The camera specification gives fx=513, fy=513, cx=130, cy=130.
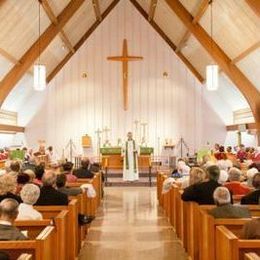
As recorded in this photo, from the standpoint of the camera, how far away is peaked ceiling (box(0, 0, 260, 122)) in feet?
35.7

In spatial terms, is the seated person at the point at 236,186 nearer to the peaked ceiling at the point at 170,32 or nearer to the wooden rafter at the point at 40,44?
the peaked ceiling at the point at 170,32

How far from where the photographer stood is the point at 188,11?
12.7 metres

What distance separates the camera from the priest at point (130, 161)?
1397 cm

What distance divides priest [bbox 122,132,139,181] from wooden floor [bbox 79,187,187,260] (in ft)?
11.8

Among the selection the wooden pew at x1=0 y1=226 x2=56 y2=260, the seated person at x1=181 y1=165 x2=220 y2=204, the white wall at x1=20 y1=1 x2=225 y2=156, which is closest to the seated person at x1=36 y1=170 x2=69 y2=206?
the seated person at x1=181 y1=165 x2=220 y2=204

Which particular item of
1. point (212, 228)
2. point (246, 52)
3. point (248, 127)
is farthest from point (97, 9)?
point (212, 228)

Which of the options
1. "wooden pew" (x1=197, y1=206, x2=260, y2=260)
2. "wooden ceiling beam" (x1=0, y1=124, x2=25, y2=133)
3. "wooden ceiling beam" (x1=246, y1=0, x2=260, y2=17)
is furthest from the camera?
"wooden ceiling beam" (x1=0, y1=124, x2=25, y2=133)

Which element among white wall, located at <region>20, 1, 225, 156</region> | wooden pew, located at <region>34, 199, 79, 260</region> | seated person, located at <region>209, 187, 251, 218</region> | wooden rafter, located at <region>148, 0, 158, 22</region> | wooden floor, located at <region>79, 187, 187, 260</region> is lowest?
wooden floor, located at <region>79, 187, 187, 260</region>

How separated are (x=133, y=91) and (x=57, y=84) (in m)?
2.59

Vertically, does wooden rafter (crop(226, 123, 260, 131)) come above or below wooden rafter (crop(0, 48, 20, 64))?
below

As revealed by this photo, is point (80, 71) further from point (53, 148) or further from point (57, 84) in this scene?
point (53, 148)

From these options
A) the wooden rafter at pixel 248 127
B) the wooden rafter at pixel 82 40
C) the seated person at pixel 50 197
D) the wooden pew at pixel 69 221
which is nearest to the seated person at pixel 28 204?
the wooden pew at pixel 69 221

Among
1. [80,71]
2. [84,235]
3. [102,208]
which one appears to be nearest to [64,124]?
[80,71]

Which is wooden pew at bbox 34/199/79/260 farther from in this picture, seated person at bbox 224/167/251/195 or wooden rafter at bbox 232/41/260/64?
wooden rafter at bbox 232/41/260/64
